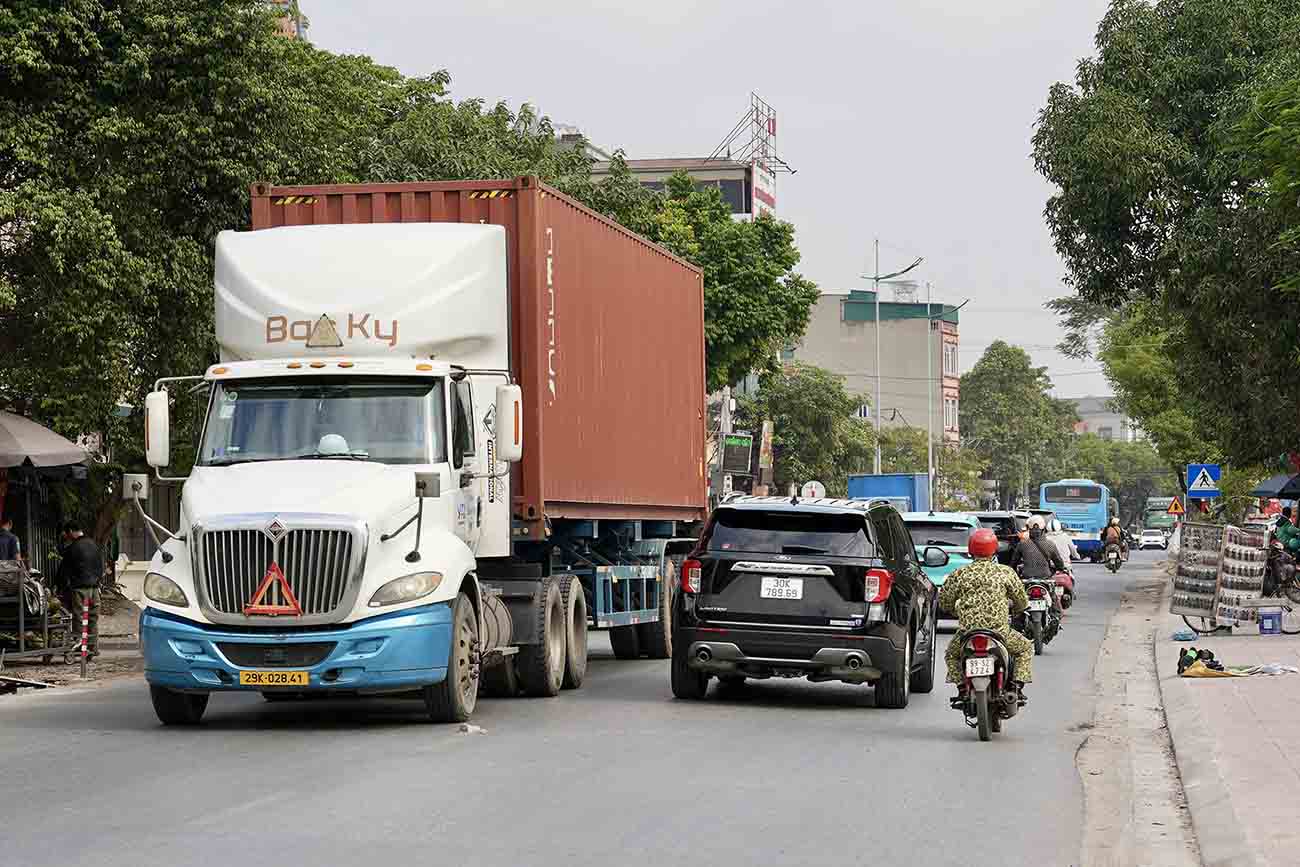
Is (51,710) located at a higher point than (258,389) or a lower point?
lower

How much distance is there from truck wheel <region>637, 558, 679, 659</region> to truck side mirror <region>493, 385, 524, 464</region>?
7957 mm

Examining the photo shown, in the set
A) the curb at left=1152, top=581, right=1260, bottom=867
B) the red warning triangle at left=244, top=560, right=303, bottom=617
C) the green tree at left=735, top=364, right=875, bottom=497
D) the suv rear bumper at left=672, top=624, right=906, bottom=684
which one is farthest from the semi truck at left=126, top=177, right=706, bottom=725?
the green tree at left=735, top=364, right=875, bottom=497

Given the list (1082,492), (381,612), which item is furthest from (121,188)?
(1082,492)

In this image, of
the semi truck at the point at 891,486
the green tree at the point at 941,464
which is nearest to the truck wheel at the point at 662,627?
the semi truck at the point at 891,486

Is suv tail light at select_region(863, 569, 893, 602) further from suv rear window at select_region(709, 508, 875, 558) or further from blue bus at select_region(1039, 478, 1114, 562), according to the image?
blue bus at select_region(1039, 478, 1114, 562)

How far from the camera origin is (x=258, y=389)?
52.5 ft

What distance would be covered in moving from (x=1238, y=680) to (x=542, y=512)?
7.39 metres

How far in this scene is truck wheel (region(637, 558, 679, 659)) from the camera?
2383cm

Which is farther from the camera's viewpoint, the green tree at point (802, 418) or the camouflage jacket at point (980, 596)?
the green tree at point (802, 418)

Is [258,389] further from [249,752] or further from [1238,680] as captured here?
[1238,680]

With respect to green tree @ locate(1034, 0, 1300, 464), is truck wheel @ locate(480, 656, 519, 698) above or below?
below

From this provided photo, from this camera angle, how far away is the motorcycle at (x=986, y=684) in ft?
47.8

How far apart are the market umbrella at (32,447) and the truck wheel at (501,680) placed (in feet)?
25.6

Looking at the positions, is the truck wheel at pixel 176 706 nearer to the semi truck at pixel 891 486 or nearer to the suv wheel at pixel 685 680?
the suv wheel at pixel 685 680
